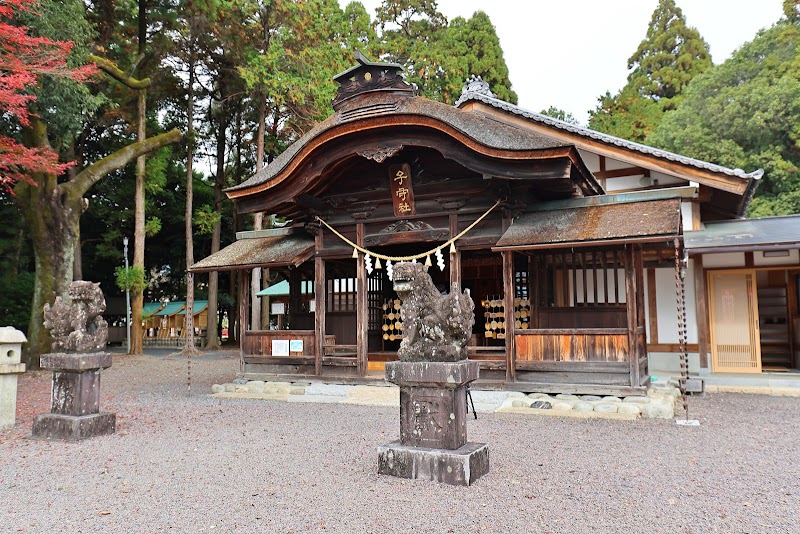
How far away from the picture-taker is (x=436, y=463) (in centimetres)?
497

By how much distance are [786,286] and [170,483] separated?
13933 mm

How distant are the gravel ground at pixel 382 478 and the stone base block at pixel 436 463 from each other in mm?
117

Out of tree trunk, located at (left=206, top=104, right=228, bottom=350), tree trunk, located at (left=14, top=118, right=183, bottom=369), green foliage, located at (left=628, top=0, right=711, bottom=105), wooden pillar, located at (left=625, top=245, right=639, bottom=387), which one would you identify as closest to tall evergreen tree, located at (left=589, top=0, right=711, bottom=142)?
green foliage, located at (left=628, top=0, right=711, bottom=105)

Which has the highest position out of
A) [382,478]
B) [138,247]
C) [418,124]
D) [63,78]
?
[63,78]

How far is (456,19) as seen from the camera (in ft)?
96.6

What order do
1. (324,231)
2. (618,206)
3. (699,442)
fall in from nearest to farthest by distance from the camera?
(699,442) → (618,206) → (324,231)

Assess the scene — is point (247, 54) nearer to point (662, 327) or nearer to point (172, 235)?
point (172, 235)

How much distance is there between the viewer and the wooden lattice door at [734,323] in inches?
462

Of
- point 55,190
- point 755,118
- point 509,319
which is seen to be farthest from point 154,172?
point 755,118

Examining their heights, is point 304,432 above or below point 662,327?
below

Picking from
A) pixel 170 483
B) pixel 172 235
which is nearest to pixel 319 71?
pixel 172 235

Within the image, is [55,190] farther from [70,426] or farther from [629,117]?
[629,117]

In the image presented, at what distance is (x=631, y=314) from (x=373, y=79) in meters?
6.16

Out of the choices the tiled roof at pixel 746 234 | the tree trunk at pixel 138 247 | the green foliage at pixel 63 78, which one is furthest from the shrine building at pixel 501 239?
the tree trunk at pixel 138 247
